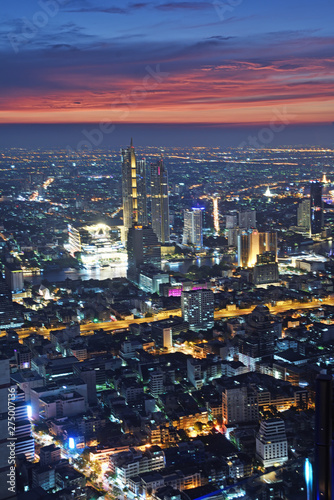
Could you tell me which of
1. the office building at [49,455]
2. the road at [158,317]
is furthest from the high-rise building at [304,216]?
the office building at [49,455]

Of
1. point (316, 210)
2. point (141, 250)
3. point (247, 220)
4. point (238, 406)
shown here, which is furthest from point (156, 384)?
point (316, 210)

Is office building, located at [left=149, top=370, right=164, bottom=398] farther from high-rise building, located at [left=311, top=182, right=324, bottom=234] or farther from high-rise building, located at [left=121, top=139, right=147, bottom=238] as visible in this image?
high-rise building, located at [left=311, top=182, right=324, bottom=234]

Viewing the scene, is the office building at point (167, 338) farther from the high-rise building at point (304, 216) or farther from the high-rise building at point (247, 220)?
the high-rise building at point (304, 216)

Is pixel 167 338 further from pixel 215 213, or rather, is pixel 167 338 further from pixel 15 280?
pixel 215 213

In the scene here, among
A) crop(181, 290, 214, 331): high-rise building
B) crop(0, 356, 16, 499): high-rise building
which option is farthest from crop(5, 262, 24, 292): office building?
crop(0, 356, 16, 499): high-rise building

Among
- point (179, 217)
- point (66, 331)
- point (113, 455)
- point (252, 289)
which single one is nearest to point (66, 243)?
point (179, 217)

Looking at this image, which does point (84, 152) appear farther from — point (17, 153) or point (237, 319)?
point (237, 319)
